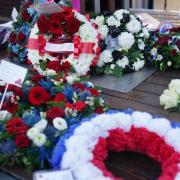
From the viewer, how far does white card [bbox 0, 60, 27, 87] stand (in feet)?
5.33

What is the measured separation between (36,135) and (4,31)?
169 cm

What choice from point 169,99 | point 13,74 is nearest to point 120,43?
point 169,99

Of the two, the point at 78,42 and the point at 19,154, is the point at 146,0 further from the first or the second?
the point at 19,154

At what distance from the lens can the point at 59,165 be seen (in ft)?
4.33

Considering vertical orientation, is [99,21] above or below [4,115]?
above

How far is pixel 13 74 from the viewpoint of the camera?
166 cm

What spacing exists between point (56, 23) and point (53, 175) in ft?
3.95

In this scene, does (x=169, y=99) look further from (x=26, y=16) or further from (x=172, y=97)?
(x=26, y=16)

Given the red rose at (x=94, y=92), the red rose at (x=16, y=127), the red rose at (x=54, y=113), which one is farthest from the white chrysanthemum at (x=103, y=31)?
the red rose at (x=16, y=127)

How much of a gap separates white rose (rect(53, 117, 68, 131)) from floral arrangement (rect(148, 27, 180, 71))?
1.07 meters

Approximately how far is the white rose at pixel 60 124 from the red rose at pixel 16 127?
11 cm

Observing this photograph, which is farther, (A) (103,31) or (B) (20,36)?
(B) (20,36)

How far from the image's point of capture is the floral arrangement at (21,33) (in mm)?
2547

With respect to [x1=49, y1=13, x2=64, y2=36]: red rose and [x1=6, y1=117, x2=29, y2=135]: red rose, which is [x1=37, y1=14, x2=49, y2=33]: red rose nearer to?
[x1=49, y1=13, x2=64, y2=36]: red rose
